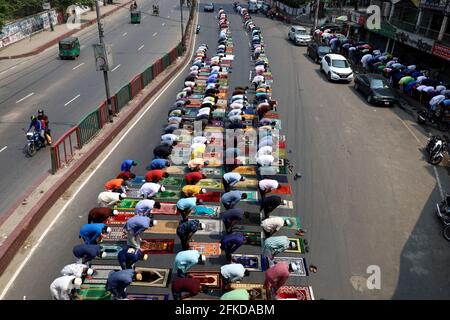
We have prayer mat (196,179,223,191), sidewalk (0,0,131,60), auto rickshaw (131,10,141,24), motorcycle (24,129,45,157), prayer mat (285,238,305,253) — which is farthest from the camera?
auto rickshaw (131,10,141,24)

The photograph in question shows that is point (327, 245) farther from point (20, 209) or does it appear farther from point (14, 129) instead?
point (14, 129)

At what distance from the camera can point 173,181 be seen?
1590 centimetres

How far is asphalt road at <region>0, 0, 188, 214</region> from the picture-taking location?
16.8 m

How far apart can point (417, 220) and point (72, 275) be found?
1079 centimetres

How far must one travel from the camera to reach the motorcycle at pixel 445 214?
12562 millimetres

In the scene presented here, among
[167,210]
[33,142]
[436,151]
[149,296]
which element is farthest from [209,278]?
[436,151]

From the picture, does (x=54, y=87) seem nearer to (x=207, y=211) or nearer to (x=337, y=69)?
(x=207, y=211)

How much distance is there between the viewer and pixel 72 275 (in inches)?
383

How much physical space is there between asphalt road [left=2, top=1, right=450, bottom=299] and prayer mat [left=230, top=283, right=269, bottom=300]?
0.31 metres

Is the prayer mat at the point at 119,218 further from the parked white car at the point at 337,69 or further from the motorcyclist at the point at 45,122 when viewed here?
the parked white car at the point at 337,69

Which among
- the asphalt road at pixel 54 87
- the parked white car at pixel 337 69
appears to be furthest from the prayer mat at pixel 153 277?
the parked white car at pixel 337 69

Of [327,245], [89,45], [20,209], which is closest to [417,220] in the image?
[327,245]

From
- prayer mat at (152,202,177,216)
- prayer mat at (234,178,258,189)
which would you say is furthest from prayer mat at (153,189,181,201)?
prayer mat at (234,178,258,189)

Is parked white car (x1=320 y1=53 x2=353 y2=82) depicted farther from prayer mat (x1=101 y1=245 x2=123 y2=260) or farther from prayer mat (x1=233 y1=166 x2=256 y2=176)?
prayer mat (x1=101 y1=245 x2=123 y2=260)
